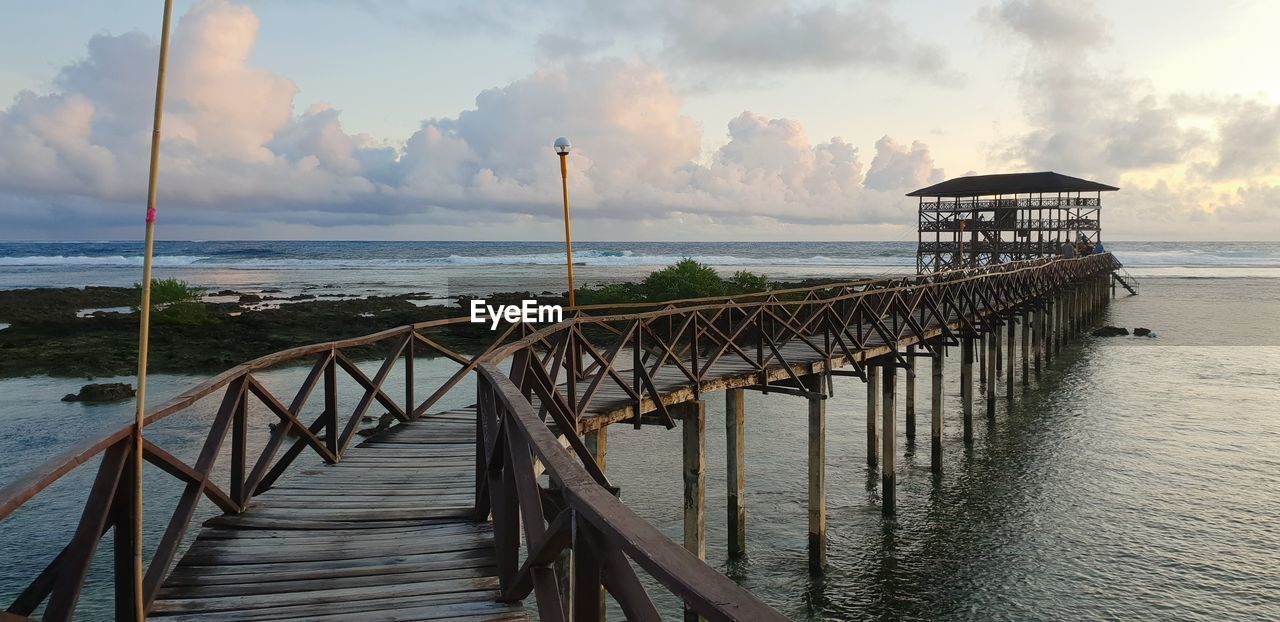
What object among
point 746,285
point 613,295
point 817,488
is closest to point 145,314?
point 817,488

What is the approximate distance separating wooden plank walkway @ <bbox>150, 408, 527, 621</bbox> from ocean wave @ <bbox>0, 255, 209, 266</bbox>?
118494 mm

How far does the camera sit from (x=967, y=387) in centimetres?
2006

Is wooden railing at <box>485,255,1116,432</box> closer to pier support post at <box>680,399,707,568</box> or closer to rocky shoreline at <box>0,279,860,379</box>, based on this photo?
pier support post at <box>680,399,707,568</box>

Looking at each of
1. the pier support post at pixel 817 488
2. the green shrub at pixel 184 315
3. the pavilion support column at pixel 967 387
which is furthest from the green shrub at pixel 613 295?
the pier support post at pixel 817 488

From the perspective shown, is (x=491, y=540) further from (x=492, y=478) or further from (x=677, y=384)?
(x=677, y=384)

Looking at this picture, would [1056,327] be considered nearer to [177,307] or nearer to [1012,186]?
[1012,186]

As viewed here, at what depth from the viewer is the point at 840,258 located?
125 meters

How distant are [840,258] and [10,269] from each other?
10625 cm

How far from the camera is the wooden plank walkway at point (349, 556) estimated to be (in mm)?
4633

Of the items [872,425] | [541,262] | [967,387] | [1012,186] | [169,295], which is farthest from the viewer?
[541,262]

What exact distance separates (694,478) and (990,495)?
22.5 ft

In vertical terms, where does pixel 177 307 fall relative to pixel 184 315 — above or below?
above

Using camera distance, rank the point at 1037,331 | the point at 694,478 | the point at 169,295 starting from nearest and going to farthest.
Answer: the point at 694,478, the point at 1037,331, the point at 169,295

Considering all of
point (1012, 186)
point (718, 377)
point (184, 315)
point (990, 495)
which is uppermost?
point (1012, 186)
